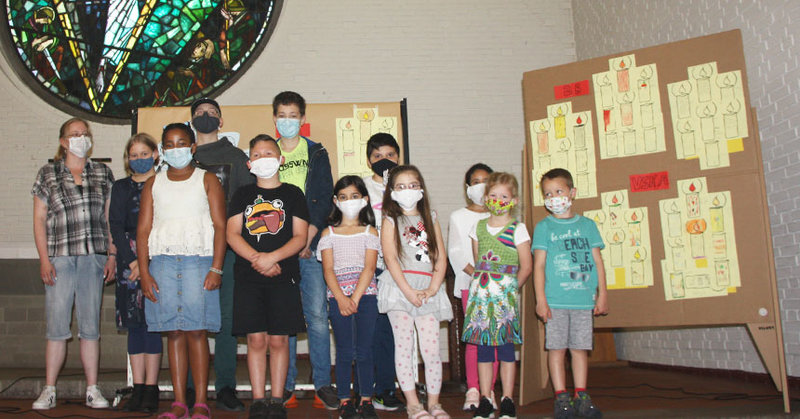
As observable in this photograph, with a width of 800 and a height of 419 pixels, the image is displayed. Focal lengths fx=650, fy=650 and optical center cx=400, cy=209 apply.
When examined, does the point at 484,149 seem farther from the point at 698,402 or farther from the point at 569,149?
the point at 698,402

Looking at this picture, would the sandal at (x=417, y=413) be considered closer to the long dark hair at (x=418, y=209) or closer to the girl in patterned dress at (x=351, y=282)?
the girl in patterned dress at (x=351, y=282)

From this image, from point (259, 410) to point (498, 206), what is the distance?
143cm

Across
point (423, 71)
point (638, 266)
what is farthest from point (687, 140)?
point (423, 71)

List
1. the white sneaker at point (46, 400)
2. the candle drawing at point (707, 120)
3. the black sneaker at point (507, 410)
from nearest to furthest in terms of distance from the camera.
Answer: the black sneaker at point (507, 410)
the candle drawing at point (707, 120)
the white sneaker at point (46, 400)

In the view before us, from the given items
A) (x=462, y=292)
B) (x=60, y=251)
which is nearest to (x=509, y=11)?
(x=462, y=292)

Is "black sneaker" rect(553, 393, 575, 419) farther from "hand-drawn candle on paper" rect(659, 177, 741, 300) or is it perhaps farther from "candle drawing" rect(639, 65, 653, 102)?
"candle drawing" rect(639, 65, 653, 102)

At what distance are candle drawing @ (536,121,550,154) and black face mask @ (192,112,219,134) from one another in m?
1.84

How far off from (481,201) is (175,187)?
1.59 m

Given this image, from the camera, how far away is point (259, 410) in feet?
9.25

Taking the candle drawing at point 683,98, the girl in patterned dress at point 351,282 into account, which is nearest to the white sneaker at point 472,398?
the girl in patterned dress at point 351,282

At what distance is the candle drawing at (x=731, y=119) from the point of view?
125 inches

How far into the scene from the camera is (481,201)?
3.56 metres

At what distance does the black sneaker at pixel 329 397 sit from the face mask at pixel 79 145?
1.86 m

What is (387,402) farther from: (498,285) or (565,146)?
(565,146)
